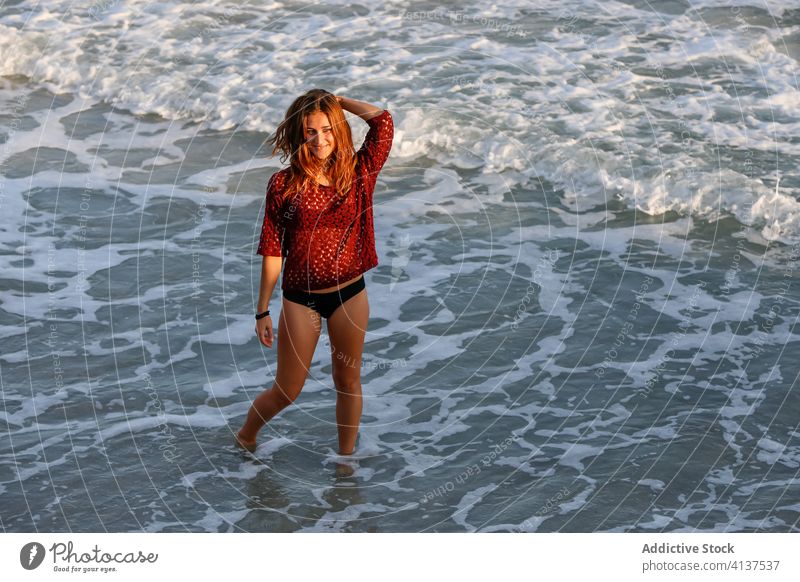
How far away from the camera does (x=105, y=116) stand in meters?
14.6

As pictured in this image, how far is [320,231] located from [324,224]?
0.05m

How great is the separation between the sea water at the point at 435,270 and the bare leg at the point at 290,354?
49 cm

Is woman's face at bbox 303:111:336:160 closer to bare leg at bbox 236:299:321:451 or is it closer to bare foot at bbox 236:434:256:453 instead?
bare leg at bbox 236:299:321:451

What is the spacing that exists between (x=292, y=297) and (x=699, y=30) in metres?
10.8

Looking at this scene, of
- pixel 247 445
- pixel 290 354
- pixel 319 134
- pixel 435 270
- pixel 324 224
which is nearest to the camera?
pixel 319 134

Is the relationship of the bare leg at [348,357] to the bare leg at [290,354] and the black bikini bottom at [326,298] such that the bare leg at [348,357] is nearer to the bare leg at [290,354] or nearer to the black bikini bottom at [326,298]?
the black bikini bottom at [326,298]

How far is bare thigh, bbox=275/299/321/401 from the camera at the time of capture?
6914 millimetres

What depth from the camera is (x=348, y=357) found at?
7066 millimetres

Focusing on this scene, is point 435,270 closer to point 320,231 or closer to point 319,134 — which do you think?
point 320,231

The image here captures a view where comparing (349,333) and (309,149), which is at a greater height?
(309,149)

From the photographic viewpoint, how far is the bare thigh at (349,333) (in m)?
6.88

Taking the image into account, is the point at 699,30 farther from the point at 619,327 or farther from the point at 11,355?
the point at 11,355

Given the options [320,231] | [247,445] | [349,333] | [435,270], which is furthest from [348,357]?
[435,270]
